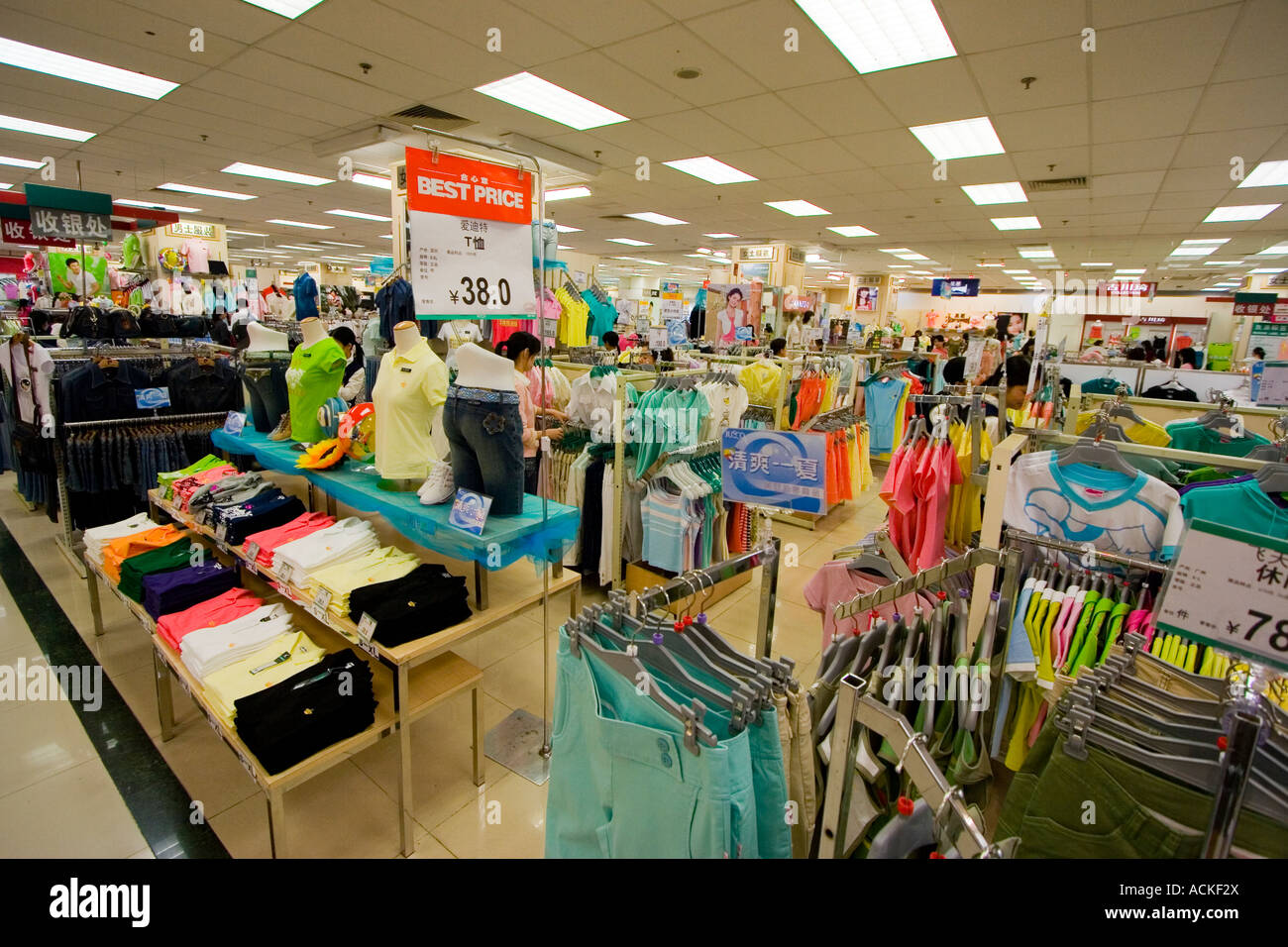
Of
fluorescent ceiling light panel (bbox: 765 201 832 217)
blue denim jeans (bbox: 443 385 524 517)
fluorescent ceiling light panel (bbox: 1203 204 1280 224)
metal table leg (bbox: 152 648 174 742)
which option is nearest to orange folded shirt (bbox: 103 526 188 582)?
metal table leg (bbox: 152 648 174 742)

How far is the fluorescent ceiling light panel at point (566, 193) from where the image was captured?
9.19 metres

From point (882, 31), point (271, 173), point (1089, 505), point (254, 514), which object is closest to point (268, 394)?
point (254, 514)

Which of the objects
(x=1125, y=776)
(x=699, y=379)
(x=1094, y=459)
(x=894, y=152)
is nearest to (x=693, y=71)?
(x=699, y=379)

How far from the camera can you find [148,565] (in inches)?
111

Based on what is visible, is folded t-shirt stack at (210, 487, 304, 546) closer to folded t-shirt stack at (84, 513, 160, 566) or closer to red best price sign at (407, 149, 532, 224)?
folded t-shirt stack at (84, 513, 160, 566)

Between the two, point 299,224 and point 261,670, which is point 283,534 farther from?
point 299,224

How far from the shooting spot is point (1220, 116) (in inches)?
187

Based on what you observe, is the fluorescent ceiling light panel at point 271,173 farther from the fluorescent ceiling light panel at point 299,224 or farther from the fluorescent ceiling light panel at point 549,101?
the fluorescent ceiling light panel at point 549,101

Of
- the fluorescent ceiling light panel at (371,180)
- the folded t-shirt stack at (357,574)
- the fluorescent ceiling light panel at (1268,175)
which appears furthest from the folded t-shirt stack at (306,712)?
the fluorescent ceiling light panel at (1268,175)

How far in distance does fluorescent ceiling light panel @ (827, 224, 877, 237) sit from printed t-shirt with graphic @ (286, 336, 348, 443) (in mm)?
10130

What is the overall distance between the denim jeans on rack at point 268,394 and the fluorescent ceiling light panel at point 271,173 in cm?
641

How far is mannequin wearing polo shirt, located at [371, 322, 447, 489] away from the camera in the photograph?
8.41 ft
